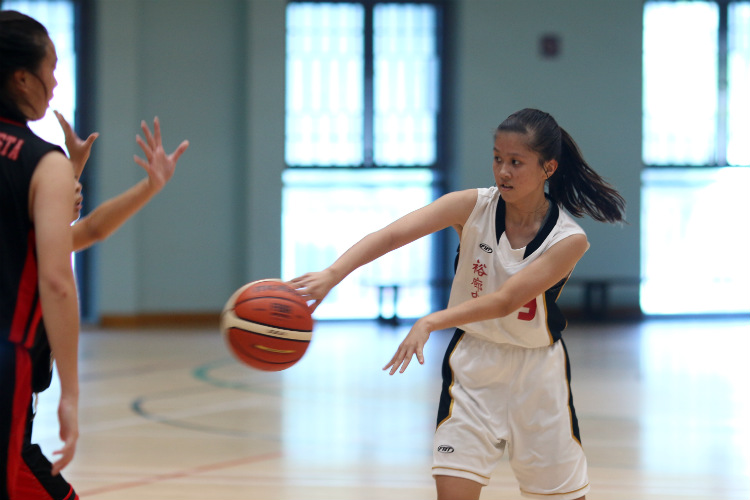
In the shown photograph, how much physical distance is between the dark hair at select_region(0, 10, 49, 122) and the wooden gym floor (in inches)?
91.1

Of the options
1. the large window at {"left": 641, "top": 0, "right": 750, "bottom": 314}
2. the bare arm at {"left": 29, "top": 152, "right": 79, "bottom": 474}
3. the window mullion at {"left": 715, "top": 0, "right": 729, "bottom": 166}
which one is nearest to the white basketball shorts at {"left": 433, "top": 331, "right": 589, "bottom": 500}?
the bare arm at {"left": 29, "top": 152, "right": 79, "bottom": 474}

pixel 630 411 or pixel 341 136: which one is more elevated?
pixel 341 136

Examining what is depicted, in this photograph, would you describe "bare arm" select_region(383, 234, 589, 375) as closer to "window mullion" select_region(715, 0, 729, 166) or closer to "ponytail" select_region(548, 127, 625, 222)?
"ponytail" select_region(548, 127, 625, 222)

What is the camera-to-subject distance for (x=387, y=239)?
2.57 m

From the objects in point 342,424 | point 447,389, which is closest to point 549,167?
point 447,389

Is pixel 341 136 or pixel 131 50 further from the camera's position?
pixel 341 136

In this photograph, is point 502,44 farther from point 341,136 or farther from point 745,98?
point 745,98

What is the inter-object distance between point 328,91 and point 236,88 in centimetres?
118

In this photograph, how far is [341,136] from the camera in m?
11.3

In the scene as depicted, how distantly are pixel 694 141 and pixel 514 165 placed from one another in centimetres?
1014

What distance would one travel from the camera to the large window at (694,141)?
11.7 metres

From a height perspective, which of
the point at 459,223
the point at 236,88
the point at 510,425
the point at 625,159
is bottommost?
the point at 510,425

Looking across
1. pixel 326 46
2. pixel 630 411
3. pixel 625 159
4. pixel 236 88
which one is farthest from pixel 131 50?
pixel 630 411

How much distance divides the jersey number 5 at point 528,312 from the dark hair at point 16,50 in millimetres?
1474
